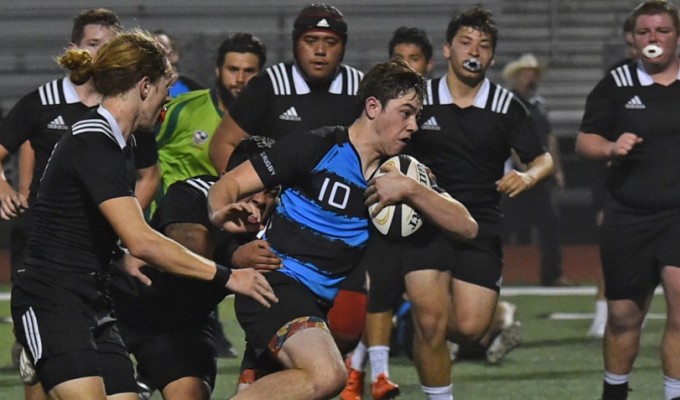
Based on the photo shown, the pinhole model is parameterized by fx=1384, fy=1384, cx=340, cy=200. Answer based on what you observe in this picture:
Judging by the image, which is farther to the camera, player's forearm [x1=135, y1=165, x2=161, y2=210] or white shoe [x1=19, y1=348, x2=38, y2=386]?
player's forearm [x1=135, y1=165, x2=161, y2=210]

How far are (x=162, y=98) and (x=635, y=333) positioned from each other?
323 cm

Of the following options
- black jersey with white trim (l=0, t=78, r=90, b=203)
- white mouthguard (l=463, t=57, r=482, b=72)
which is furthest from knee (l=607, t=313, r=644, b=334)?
black jersey with white trim (l=0, t=78, r=90, b=203)

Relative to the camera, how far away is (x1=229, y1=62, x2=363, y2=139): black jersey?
7031 mm

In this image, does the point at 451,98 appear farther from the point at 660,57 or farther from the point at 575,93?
the point at 575,93

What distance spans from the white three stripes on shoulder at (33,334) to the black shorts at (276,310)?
2.93 ft

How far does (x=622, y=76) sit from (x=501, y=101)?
0.64m

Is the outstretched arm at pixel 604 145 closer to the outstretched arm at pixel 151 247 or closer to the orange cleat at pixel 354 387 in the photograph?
the orange cleat at pixel 354 387

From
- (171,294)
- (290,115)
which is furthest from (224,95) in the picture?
(171,294)

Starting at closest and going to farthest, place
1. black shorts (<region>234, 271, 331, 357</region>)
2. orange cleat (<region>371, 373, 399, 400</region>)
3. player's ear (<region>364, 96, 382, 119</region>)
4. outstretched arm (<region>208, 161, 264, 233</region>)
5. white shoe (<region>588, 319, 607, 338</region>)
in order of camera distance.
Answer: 1. outstretched arm (<region>208, 161, 264, 233</region>)
2. black shorts (<region>234, 271, 331, 357</region>)
3. player's ear (<region>364, 96, 382, 119</region>)
4. orange cleat (<region>371, 373, 399, 400</region>)
5. white shoe (<region>588, 319, 607, 338</region>)

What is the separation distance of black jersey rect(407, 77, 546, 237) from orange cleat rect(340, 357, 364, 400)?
1.13 meters

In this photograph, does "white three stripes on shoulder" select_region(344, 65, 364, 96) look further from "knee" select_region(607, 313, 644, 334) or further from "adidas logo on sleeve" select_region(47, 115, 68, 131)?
"knee" select_region(607, 313, 644, 334)

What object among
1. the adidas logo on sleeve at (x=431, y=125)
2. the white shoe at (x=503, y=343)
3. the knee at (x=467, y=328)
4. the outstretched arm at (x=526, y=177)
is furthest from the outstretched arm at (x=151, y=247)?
the white shoe at (x=503, y=343)

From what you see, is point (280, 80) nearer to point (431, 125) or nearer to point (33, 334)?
point (431, 125)

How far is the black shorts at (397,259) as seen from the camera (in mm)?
7000
